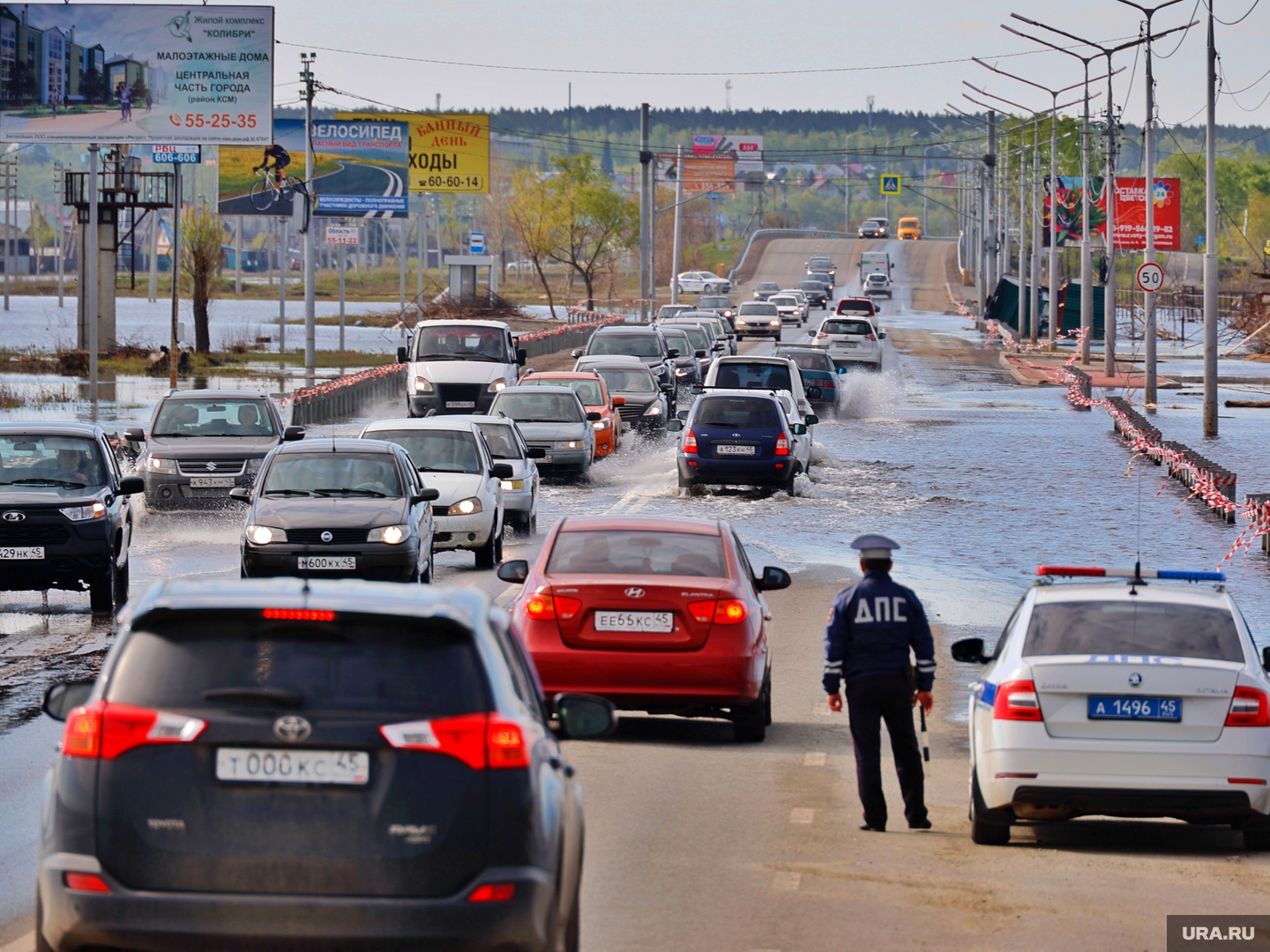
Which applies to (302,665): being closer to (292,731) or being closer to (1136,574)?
(292,731)

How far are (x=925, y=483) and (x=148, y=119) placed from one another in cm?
2662

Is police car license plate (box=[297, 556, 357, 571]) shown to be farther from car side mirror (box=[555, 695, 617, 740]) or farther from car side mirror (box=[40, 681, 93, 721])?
car side mirror (box=[555, 695, 617, 740])

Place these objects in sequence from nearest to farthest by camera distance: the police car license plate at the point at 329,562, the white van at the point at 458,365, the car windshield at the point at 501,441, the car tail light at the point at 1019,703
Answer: the car tail light at the point at 1019,703, the police car license plate at the point at 329,562, the car windshield at the point at 501,441, the white van at the point at 458,365

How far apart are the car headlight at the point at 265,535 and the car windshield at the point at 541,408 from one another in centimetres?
1373

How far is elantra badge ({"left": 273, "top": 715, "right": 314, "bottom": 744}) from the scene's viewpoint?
545 cm

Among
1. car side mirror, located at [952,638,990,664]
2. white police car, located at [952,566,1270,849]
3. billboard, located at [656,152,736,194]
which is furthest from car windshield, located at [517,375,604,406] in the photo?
billboard, located at [656,152,736,194]

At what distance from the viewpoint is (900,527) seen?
2686cm

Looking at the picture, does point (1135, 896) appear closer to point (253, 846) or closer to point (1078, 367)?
point (253, 846)

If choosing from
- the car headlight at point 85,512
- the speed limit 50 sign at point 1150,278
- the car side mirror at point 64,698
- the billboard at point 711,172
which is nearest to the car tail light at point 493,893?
the car side mirror at point 64,698

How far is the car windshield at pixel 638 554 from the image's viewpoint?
12.6 meters

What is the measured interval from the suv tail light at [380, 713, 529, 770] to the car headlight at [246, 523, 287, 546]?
12.7m

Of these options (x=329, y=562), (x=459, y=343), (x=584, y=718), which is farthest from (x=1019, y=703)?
(x=459, y=343)

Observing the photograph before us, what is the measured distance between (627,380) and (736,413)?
1328 cm

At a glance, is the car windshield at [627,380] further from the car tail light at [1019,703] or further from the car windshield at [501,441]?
the car tail light at [1019,703]
